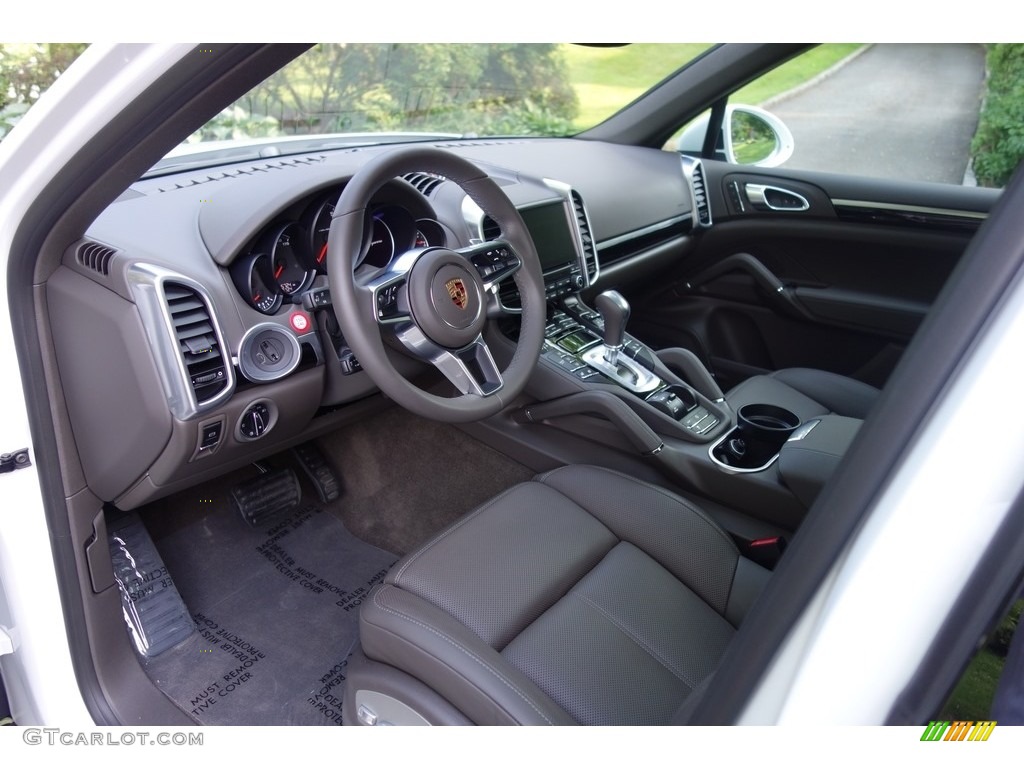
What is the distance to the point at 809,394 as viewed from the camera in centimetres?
223

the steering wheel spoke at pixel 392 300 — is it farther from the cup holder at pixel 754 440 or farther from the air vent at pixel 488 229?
the cup holder at pixel 754 440

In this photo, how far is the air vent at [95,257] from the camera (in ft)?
4.63

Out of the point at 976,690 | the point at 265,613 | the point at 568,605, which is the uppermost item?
the point at 976,690

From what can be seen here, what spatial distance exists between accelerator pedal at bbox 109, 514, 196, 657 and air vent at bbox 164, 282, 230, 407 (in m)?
0.69

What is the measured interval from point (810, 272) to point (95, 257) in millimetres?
2372

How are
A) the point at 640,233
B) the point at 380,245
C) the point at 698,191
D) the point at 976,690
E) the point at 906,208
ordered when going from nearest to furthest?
the point at 976,690 < the point at 380,245 < the point at 906,208 < the point at 640,233 < the point at 698,191

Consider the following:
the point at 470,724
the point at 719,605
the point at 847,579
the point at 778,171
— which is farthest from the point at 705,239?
the point at 847,579

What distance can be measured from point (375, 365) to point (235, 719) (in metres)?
0.96

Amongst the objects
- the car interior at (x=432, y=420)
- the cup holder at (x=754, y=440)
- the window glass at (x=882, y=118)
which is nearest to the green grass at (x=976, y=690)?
the car interior at (x=432, y=420)

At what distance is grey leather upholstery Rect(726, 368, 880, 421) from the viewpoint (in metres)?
2.13

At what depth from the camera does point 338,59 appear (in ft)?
7.41

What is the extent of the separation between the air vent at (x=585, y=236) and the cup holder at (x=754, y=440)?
674mm

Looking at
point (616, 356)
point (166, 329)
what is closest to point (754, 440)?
point (616, 356)

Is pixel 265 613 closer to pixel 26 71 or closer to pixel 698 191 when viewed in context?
pixel 26 71
